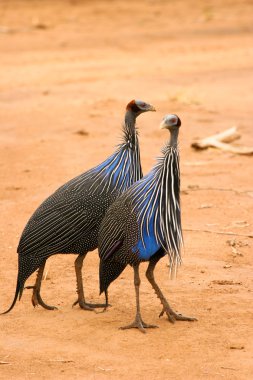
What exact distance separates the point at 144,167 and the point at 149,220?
166 inches

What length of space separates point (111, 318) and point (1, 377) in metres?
1.05

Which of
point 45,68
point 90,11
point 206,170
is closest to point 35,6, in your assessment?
point 90,11

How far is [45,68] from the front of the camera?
15445 mm

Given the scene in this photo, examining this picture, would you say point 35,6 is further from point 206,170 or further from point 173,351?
point 173,351

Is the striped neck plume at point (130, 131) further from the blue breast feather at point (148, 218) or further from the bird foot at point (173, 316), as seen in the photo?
the bird foot at point (173, 316)

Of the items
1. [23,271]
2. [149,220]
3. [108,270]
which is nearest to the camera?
[149,220]

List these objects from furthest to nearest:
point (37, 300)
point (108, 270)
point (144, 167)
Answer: point (144, 167) → point (37, 300) → point (108, 270)

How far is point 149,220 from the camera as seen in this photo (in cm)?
531

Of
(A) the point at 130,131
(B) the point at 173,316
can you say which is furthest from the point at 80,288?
(A) the point at 130,131

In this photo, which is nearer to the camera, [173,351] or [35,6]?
[173,351]

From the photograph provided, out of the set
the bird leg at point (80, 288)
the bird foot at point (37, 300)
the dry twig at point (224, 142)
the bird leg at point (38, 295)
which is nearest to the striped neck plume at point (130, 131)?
the bird leg at point (80, 288)

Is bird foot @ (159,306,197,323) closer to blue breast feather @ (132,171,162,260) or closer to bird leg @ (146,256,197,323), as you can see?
bird leg @ (146,256,197,323)

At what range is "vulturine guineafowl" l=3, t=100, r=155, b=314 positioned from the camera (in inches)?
219

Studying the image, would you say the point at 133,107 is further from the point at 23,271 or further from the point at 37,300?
the point at 37,300
